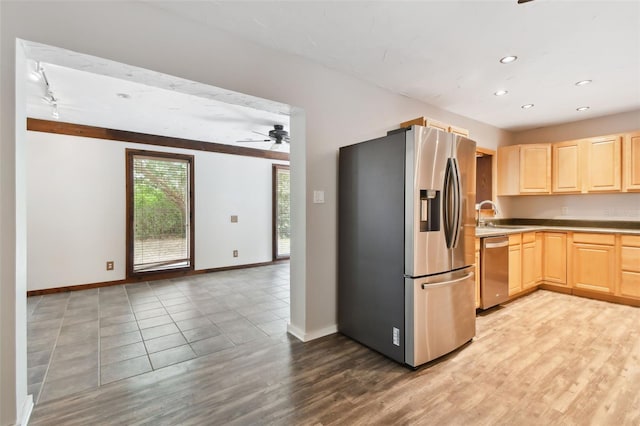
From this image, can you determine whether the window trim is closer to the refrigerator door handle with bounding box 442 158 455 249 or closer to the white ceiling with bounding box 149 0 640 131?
the white ceiling with bounding box 149 0 640 131

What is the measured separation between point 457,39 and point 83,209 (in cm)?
537

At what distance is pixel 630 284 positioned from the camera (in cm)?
351

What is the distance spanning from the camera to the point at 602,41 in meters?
2.26

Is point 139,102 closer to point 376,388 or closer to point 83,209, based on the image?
point 83,209

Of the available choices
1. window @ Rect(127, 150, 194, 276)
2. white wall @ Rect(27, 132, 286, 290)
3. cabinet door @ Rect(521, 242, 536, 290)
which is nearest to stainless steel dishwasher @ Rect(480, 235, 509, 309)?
cabinet door @ Rect(521, 242, 536, 290)

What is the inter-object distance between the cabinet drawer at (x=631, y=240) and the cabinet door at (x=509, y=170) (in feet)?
4.40

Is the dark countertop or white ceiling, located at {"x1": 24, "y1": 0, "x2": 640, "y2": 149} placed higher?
white ceiling, located at {"x1": 24, "y1": 0, "x2": 640, "y2": 149}

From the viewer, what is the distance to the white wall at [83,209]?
412 centimetres

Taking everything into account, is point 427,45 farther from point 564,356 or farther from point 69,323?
point 69,323

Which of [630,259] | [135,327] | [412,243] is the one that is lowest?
[135,327]

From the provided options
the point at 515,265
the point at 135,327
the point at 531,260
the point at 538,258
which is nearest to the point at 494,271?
the point at 515,265

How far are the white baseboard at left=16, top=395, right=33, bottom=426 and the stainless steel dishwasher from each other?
151 inches

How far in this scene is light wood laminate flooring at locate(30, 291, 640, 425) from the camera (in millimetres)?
1675

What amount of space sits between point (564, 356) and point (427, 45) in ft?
9.15
